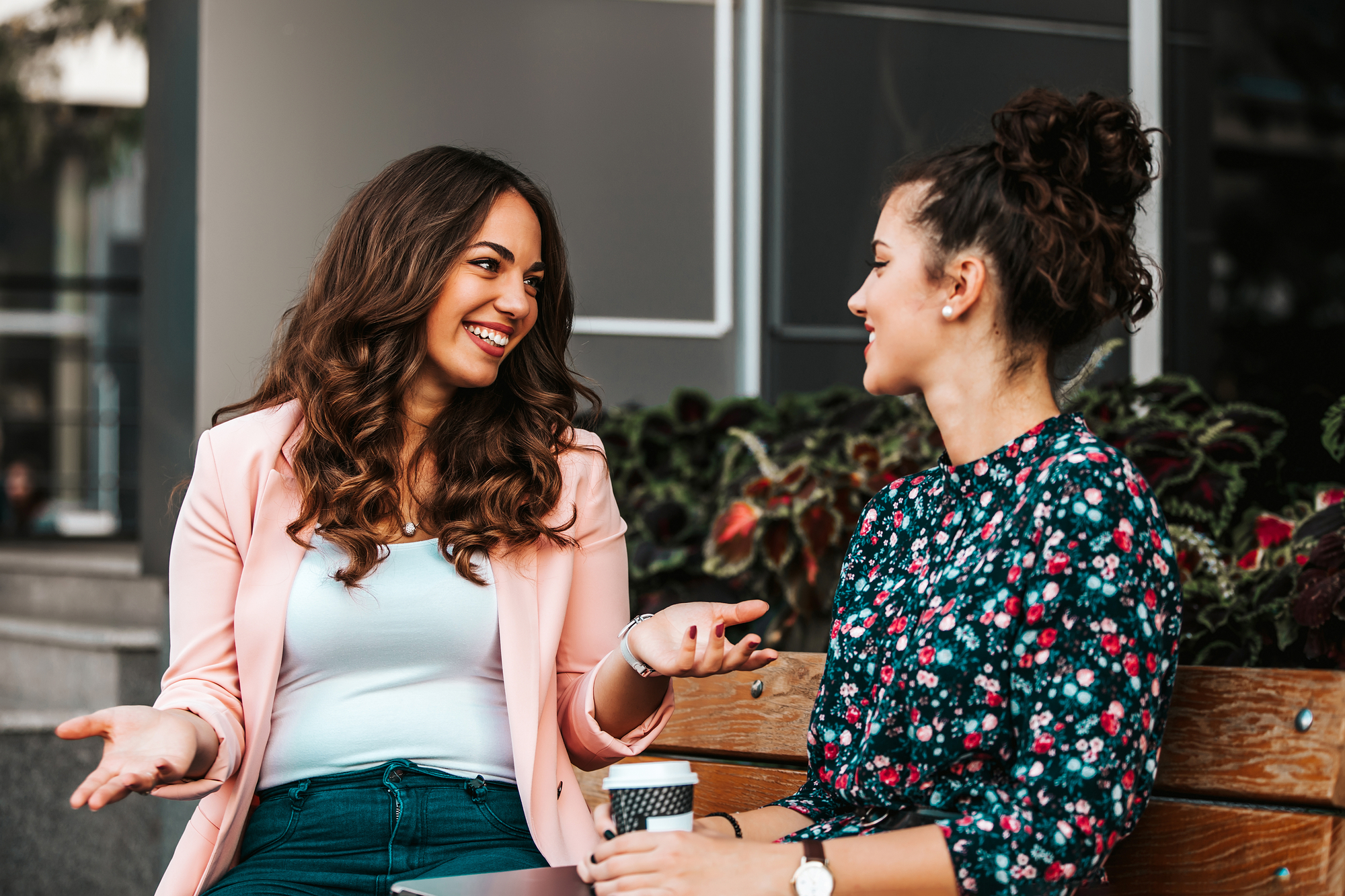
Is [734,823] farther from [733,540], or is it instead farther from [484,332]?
[733,540]

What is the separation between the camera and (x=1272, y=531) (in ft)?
8.54

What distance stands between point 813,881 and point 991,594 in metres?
0.38

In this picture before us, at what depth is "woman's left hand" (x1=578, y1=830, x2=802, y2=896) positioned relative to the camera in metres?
1.44

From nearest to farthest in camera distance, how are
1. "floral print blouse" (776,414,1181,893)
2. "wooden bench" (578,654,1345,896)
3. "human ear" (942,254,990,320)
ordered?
1. "floral print blouse" (776,414,1181,893)
2. "wooden bench" (578,654,1345,896)
3. "human ear" (942,254,990,320)

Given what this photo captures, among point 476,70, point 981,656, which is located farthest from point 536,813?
point 476,70

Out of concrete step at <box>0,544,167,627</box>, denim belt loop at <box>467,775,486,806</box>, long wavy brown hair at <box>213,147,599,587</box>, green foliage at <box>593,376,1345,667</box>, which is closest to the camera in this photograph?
denim belt loop at <box>467,775,486,806</box>

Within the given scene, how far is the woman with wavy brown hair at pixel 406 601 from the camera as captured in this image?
1927 millimetres

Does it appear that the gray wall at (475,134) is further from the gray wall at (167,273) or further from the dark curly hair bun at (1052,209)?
the dark curly hair bun at (1052,209)

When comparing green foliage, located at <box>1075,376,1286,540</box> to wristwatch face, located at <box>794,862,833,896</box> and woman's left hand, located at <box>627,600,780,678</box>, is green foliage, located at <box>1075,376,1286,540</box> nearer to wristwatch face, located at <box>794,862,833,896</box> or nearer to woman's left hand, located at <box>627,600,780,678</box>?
woman's left hand, located at <box>627,600,780,678</box>

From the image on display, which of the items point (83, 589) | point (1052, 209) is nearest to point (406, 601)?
point (1052, 209)

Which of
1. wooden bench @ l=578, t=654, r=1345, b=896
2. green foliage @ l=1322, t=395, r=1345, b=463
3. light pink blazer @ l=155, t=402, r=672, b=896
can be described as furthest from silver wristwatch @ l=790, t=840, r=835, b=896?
green foliage @ l=1322, t=395, r=1345, b=463

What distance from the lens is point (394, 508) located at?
7.11 ft

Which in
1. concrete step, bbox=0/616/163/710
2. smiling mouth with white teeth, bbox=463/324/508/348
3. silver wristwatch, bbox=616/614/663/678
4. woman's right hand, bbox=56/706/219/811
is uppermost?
smiling mouth with white teeth, bbox=463/324/508/348

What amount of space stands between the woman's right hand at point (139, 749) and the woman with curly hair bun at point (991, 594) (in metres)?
0.63
